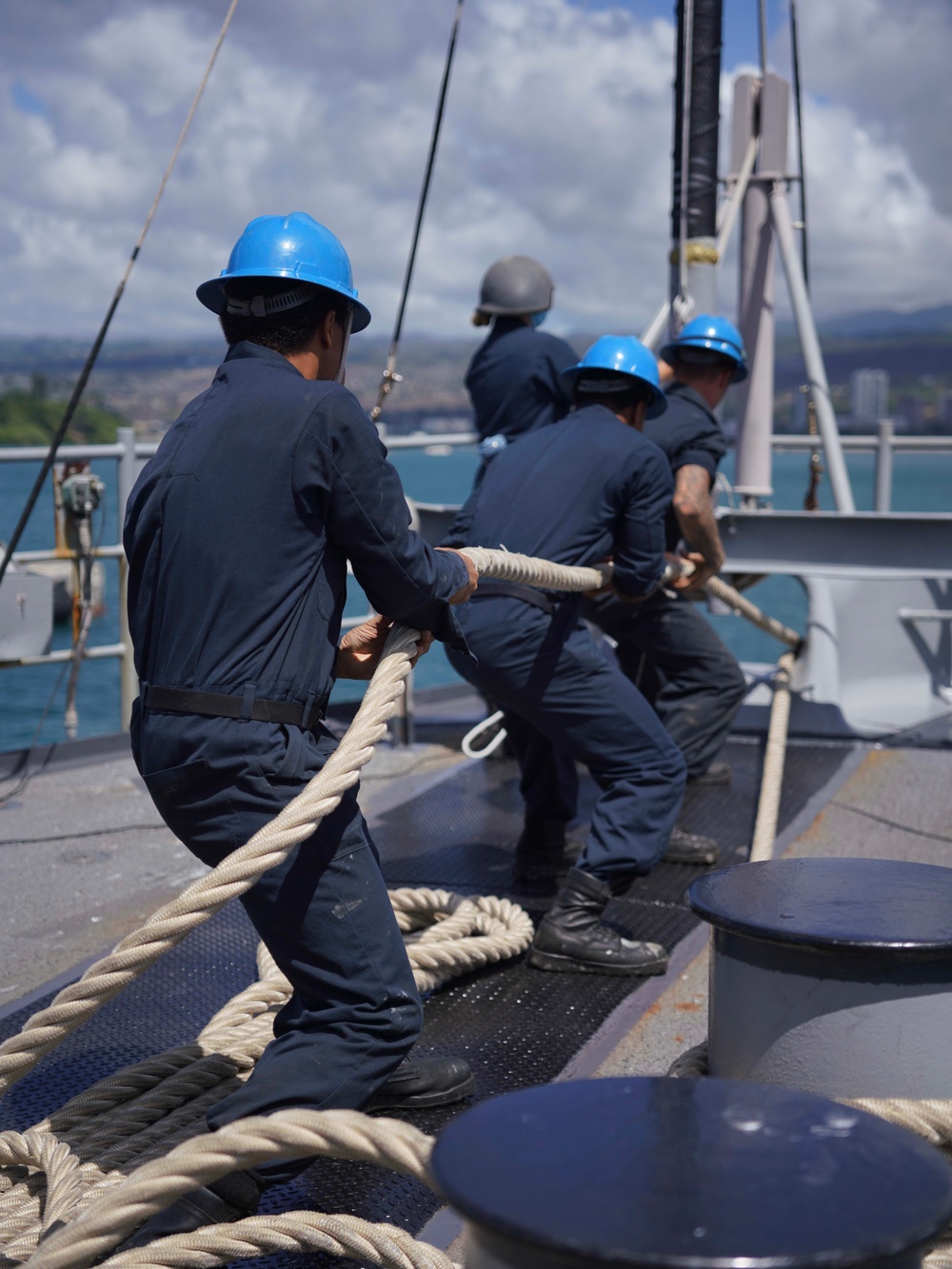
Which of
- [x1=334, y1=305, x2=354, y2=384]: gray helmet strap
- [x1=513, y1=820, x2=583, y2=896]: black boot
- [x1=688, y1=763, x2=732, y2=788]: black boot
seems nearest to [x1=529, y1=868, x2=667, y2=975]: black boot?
[x1=513, y1=820, x2=583, y2=896]: black boot

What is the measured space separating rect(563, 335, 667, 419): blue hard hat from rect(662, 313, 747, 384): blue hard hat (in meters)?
1.26

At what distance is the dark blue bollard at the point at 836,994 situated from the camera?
2.10 metres

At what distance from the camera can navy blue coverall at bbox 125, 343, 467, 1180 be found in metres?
2.52

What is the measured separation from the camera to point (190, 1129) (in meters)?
2.98

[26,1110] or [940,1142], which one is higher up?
[940,1142]

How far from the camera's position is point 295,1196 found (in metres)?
2.86

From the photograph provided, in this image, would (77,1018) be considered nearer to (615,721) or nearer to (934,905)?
(934,905)

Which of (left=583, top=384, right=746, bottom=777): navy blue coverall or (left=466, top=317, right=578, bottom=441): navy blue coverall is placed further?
(left=466, top=317, right=578, bottom=441): navy blue coverall

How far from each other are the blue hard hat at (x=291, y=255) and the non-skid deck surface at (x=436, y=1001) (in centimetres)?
188

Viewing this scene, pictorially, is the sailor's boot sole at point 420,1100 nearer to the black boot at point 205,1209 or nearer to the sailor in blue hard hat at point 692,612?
the black boot at point 205,1209

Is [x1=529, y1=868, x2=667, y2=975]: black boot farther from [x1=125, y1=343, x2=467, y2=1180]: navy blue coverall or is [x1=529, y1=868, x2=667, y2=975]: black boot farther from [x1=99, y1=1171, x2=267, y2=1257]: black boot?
[x1=99, y1=1171, x2=267, y2=1257]: black boot

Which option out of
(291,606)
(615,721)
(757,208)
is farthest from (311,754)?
(757,208)

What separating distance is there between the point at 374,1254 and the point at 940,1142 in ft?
3.19

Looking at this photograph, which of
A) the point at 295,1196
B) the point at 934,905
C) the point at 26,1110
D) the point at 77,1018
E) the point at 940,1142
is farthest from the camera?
the point at 26,1110
